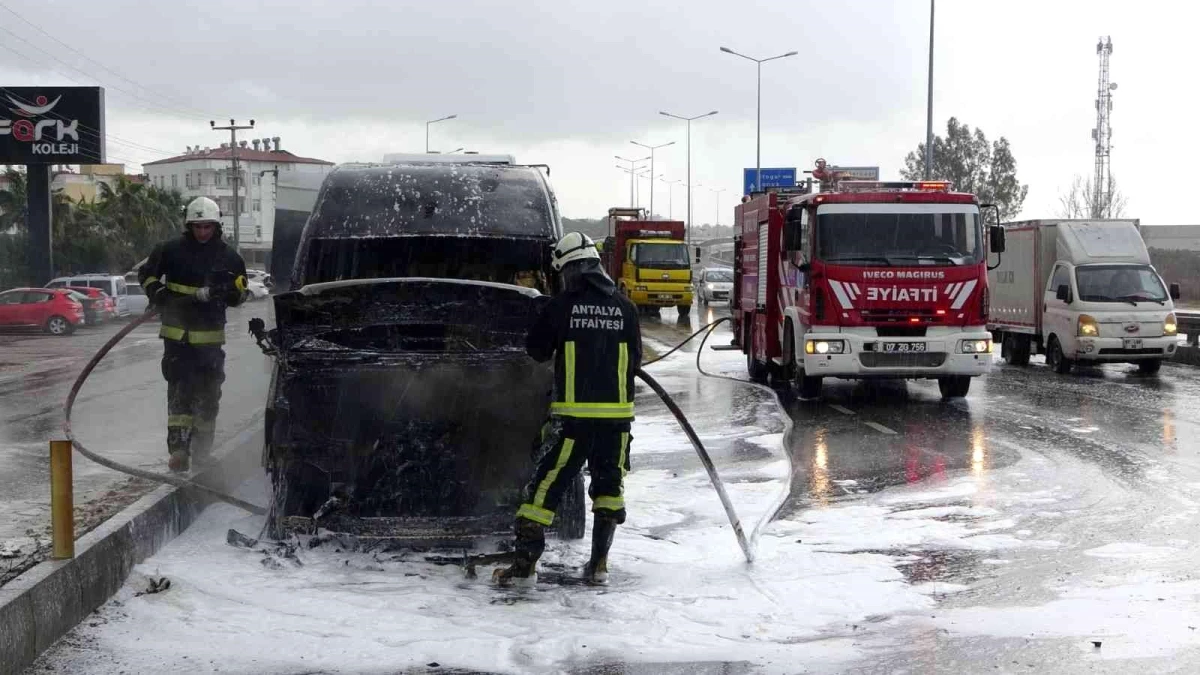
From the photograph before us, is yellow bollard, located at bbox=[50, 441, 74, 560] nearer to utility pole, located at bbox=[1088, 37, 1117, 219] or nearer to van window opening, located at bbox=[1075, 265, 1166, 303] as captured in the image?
van window opening, located at bbox=[1075, 265, 1166, 303]

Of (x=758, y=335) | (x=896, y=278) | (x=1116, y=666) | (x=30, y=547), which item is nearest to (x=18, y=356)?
(x=758, y=335)

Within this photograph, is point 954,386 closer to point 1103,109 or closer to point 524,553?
point 524,553

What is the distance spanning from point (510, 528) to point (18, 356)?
2319 centimetres

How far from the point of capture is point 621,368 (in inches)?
276

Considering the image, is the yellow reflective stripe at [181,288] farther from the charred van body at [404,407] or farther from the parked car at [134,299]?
the parked car at [134,299]

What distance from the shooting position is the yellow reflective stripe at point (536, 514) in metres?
6.82

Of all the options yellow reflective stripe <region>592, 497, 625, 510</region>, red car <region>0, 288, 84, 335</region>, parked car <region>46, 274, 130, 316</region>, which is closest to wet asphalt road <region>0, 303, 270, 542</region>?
yellow reflective stripe <region>592, 497, 625, 510</region>

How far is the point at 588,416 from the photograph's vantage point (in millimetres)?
6859

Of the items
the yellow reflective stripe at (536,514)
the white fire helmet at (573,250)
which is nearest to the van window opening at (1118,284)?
the white fire helmet at (573,250)

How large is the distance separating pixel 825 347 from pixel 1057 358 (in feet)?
24.2

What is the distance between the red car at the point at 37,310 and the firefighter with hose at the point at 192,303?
29.8 meters

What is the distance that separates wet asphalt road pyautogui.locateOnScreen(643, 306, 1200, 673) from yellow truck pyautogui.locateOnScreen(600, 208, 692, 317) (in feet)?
72.6

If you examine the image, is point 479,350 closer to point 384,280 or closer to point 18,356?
point 384,280

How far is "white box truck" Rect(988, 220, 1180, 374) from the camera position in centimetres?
2028
